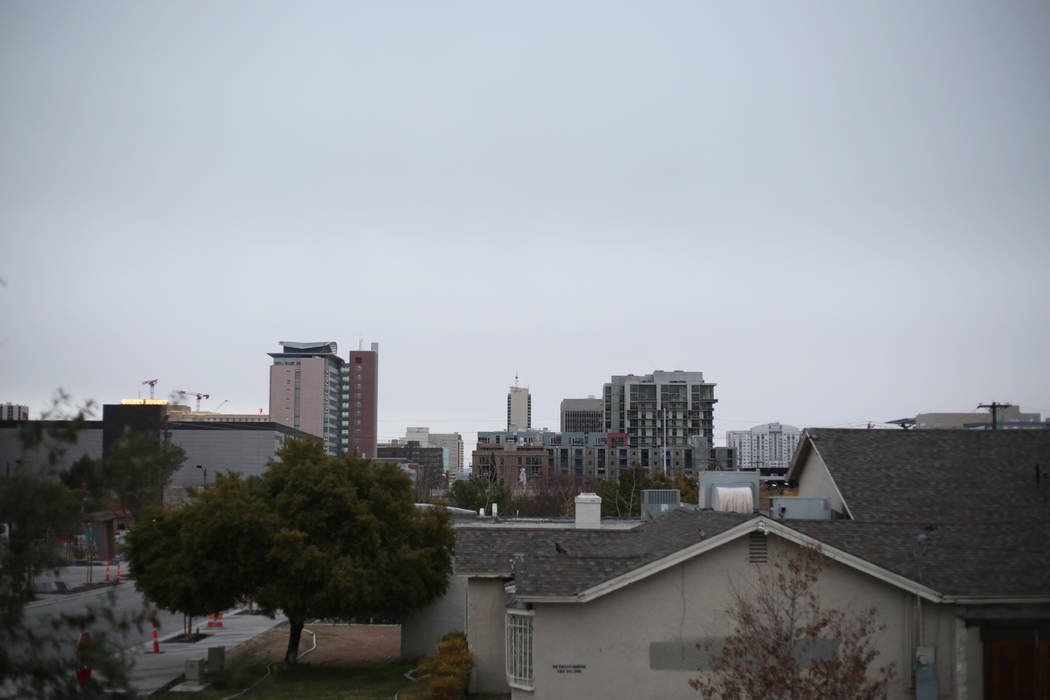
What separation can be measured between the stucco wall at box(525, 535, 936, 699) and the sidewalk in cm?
898

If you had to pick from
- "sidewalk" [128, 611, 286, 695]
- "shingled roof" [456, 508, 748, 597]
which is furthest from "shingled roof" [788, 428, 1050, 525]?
"sidewalk" [128, 611, 286, 695]

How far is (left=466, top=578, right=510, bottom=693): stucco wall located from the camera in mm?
26266

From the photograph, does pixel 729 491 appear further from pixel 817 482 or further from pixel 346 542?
pixel 346 542

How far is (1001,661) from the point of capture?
68.7 ft

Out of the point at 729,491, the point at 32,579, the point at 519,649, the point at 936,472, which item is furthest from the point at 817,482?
the point at 32,579

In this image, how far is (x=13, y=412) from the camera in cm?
1139

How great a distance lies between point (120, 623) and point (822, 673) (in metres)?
9.96

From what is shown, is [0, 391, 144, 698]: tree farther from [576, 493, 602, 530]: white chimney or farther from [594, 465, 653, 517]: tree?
[594, 465, 653, 517]: tree

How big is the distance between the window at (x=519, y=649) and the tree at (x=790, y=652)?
12.5 feet

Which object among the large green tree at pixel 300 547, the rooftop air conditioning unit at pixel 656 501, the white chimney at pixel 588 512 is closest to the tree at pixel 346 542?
the large green tree at pixel 300 547

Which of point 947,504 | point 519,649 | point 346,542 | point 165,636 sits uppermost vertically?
point 947,504

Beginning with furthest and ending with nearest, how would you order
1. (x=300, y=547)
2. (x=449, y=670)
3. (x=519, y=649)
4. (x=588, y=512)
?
(x=588, y=512), (x=300, y=547), (x=449, y=670), (x=519, y=649)

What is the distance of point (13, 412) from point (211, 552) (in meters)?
17.1

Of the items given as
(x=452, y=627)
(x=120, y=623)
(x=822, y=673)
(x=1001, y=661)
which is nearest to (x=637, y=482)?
(x=452, y=627)
